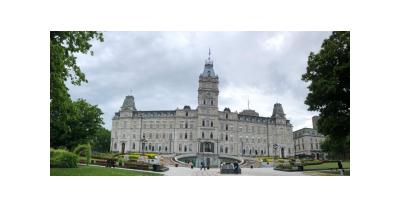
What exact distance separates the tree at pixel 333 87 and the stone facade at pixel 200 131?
1372 inches

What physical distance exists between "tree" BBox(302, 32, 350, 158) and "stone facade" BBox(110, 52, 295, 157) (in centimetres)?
3485

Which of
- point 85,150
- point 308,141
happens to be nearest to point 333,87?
point 85,150

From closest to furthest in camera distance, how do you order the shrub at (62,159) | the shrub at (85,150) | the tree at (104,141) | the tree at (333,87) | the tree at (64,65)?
the tree at (64,65), the tree at (333,87), the shrub at (62,159), the shrub at (85,150), the tree at (104,141)

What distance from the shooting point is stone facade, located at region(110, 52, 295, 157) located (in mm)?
56531

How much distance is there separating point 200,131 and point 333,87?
3952 cm

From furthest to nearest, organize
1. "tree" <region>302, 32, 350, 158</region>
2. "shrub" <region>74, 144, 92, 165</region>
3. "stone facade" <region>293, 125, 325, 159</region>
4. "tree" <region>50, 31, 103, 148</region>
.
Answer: "stone facade" <region>293, 125, 325, 159</region>, "shrub" <region>74, 144, 92, 165</region>, "tree" <region>302, 32, 350, 158</region>, "tree" <region>50, 31, 103, 148</region>

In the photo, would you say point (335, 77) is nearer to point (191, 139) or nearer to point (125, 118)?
point (191, 139)

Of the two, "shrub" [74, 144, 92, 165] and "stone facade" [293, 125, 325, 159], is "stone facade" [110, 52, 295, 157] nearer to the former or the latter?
"stone facade" [293, 125, 325, 159]

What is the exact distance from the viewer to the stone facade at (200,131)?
56.5 metres

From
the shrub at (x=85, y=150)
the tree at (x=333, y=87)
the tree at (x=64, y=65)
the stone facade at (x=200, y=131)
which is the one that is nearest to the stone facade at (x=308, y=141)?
the stone facade at (x=200, y=131)

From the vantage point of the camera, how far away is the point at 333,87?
18.0m

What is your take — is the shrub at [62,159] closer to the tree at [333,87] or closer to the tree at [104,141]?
the tree at [333,87]

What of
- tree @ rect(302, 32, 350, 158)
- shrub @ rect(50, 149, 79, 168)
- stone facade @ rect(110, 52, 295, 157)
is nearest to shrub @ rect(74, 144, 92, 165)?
shrub @ rect(50, 149, 79, 168)

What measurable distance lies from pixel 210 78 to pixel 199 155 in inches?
496
